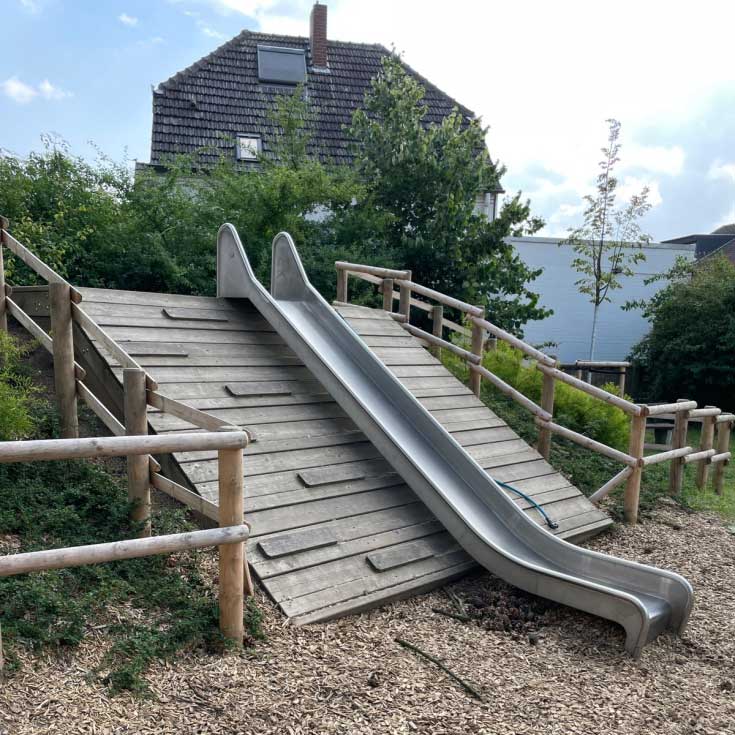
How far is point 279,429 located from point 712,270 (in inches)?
486

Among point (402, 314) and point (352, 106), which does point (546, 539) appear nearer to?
point (402, 314)

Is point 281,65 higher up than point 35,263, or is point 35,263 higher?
Answer: point 281,65

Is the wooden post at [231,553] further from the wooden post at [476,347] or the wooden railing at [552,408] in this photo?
the wooden post at [476,347]

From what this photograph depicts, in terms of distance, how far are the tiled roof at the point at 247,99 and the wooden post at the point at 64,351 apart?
37.1ft

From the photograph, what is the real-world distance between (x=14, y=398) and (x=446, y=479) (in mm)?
3018

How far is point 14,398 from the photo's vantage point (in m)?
4.49

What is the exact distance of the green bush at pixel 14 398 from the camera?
440cm

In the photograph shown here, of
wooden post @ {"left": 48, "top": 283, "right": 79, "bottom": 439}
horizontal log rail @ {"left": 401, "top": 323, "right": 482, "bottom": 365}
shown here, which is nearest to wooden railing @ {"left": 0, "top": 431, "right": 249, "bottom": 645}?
wooden post @ {"left": 48, "top": 283, "right": 79, "bottom": 439}

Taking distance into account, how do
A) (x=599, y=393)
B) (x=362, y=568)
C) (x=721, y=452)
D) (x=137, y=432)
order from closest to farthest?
(x=137, y=432), (x=362, y=568), (x=599, y=393), (x=721, y=452)

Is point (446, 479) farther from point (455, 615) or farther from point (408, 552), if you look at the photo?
point (455, 615)

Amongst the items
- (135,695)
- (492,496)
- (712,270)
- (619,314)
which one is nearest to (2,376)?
(135,695)

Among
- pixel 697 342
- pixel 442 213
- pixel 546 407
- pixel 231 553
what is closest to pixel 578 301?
pixel 697 342

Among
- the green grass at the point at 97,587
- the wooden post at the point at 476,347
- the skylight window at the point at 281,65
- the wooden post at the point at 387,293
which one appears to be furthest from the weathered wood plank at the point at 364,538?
the skylight window at the point at 281,65

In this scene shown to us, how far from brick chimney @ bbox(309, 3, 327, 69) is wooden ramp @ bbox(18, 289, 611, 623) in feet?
44.8
